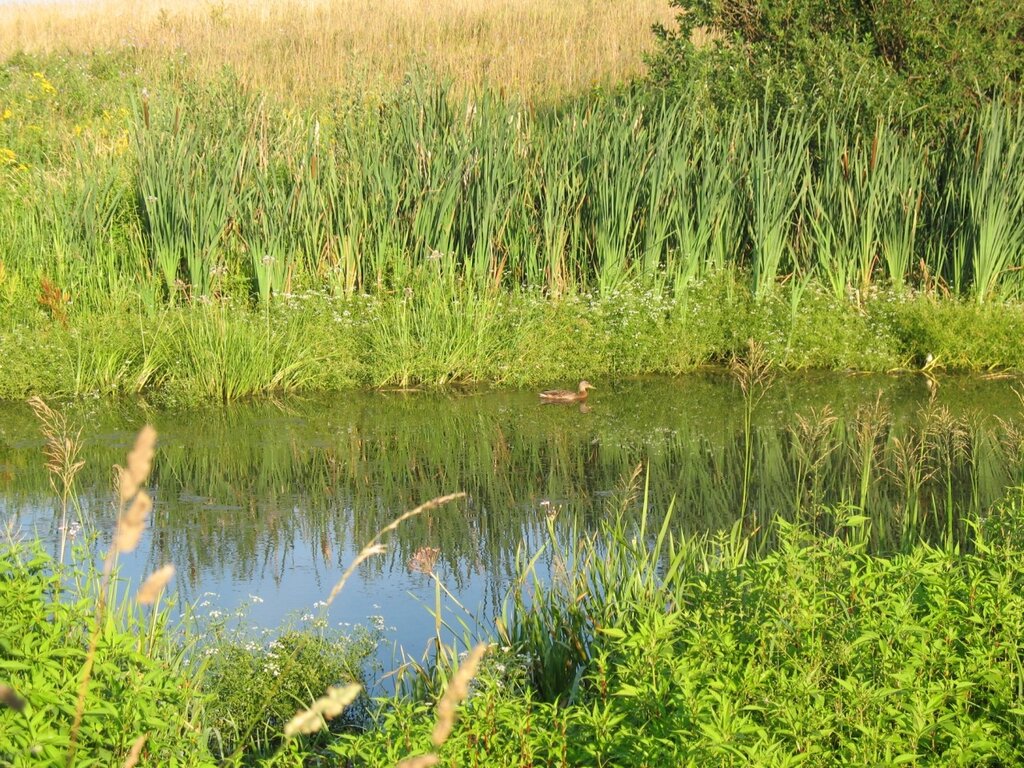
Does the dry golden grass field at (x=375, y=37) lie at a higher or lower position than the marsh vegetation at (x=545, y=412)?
higher

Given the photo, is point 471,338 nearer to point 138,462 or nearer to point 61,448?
point 61,448

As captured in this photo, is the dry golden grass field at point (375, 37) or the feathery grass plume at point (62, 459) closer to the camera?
the feathery grass plume at point (62, 459)

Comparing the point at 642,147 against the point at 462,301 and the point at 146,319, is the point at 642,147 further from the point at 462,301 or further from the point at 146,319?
the point at 146,319

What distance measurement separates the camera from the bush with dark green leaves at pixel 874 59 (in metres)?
11.5

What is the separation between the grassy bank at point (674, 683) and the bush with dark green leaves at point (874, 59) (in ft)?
26.0

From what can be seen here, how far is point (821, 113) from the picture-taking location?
11234 millimetres

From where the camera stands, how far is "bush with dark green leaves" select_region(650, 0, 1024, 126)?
11.5 meters

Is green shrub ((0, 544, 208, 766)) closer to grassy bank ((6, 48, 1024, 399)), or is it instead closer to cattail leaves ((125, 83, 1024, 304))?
grassy bank ((6, 48, 1024, 399))

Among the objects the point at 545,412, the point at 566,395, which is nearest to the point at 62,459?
the point at 545,412

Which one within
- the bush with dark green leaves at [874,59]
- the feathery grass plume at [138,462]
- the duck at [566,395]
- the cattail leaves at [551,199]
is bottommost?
the duck at [566,395]

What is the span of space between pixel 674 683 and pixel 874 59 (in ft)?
31.6

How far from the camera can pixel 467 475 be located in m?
7.07

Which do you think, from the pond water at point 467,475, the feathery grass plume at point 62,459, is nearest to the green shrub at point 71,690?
the feathery grass plume at point 62,459

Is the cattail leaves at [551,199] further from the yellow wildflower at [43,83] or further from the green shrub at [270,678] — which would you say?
the yellow wildflower at [43,83]
